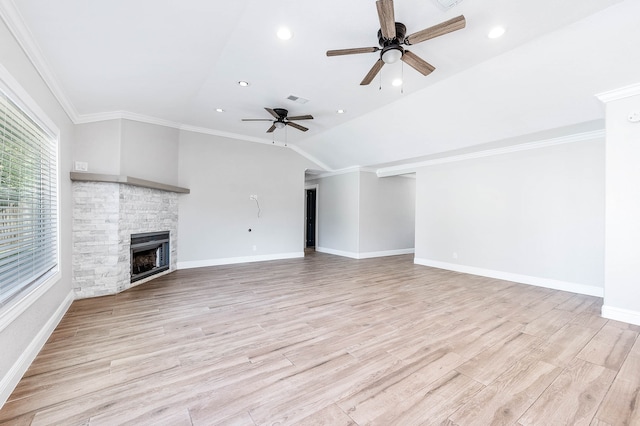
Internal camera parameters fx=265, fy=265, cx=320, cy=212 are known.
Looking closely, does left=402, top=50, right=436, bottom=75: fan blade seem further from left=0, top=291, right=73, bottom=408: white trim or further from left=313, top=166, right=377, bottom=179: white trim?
left=313, top=166, right=377, bottom=179: white trim

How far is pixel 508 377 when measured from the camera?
2.08 m

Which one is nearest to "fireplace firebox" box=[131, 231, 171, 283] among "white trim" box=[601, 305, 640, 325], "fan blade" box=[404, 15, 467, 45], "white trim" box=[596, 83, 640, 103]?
"fan blade" box=[404, 15, 467, 45]

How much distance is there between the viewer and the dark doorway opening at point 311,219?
378 inches

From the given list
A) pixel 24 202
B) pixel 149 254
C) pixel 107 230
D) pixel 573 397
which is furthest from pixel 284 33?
pixel 149 254

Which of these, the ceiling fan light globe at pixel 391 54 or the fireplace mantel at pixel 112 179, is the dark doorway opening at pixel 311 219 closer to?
the fireplace mantel at pixel 112 179

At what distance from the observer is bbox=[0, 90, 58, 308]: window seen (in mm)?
2014

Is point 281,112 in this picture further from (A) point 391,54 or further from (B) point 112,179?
(B) point 112,179

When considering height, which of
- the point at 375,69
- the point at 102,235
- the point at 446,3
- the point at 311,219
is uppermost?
the point at 446,3

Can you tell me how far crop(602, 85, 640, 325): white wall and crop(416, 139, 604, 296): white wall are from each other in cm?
121

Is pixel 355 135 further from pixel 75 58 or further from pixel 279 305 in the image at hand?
pixel 75 58

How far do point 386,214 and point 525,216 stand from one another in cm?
Answer: 361

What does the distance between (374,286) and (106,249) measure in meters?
4.33

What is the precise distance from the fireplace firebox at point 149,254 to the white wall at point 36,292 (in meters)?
1.00

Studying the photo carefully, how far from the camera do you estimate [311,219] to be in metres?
9.74
